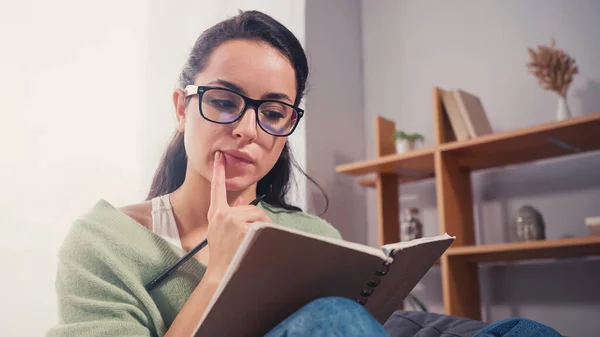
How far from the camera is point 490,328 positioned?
2.72 feet

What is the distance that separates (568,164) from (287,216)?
4.25 feet

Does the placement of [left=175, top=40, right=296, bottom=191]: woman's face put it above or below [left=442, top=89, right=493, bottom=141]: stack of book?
below

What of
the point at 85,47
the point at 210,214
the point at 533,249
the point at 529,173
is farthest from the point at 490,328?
the point at 529,173

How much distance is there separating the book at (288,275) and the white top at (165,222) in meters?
0.32

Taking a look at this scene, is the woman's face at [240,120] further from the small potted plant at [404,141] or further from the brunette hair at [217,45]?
the small potted plant at [404,141]

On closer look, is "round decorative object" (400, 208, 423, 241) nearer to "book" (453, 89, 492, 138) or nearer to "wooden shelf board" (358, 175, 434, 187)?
"wooden shelf board" (358, 175, 434, 187)

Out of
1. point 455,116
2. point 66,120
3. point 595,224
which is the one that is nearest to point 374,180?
point 455,116

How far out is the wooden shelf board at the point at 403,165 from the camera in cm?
200

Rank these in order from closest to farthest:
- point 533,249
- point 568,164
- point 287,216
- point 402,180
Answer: point 287,216, point 533,249, point 568,164, point 402,180

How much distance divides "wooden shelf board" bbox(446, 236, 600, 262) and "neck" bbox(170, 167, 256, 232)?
1.10 meters

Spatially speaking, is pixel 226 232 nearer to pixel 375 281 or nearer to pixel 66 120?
pixel 375 281

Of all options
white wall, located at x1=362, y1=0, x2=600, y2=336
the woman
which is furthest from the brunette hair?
white wall, located at x1=362, y1=0, x2=600, y2=336

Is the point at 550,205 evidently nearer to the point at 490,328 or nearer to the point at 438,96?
the point at 438,96

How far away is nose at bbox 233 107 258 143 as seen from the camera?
0.91 meters
